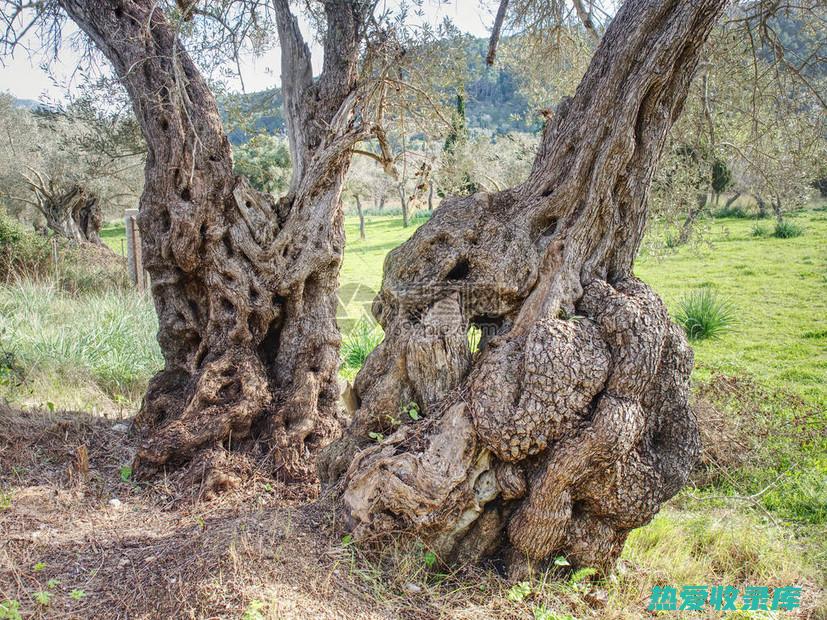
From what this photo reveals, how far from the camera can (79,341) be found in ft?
24.5

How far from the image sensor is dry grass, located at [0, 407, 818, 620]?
2.78m

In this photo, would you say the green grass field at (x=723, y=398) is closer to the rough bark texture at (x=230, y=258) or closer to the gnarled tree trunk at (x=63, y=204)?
the rough bark texture at (x=230, y=258)

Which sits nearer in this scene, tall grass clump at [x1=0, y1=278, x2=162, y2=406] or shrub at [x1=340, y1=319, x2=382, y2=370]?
tall grass clump at [x1=0, y1=278, x2=162, y2=406]

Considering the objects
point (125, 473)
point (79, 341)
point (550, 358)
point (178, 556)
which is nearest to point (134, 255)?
point (79, 341)

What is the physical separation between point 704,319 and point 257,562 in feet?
29.4

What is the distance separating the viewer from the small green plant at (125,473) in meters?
4.40

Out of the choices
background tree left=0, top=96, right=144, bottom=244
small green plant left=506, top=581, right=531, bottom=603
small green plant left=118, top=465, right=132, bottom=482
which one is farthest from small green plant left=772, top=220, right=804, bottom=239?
background tree left=0, top=96, right=144, bottom=244

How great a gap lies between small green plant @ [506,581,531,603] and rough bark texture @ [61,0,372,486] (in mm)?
1912

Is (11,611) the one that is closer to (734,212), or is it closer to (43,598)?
(43,598)

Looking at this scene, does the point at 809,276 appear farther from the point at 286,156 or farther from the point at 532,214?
the point at 286,156

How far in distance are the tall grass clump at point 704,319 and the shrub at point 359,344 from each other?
5.09 m

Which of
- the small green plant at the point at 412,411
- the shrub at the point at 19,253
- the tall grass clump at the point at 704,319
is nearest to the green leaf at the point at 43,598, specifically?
the small green plant at the point at 412,411

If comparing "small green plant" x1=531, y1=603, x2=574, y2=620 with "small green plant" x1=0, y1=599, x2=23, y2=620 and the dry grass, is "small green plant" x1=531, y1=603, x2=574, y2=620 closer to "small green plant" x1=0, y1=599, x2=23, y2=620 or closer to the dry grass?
the dry grass

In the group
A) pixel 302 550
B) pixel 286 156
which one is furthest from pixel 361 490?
pixel 286 156
